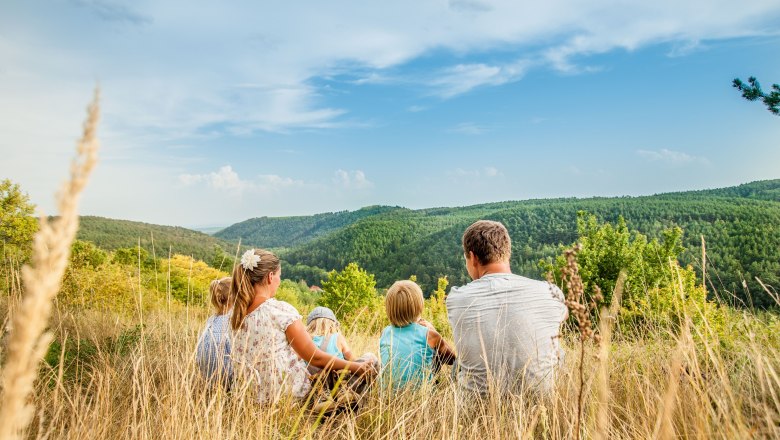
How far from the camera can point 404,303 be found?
3617mm

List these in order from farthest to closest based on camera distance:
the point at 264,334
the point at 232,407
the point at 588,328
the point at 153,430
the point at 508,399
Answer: the point at 264,334
the point at 508,399
the point at 232,407
the point at 153,430
the point at 588,328

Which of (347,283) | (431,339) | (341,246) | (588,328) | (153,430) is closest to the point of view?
(588,328)

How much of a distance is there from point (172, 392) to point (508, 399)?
1.64 m

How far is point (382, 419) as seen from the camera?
2.51 metres

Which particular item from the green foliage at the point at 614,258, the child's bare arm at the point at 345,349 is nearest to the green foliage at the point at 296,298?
the green foliage at the point at 614,258

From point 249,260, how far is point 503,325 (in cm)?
161

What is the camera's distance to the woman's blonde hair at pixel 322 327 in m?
3.71

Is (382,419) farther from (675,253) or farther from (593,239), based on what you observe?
(593,239)

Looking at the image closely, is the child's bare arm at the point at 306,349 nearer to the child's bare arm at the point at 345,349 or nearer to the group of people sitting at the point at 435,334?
the group of people sitting at the point at 435,334

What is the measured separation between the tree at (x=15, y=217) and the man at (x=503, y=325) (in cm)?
1013

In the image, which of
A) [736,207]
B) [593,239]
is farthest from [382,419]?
[736,207]

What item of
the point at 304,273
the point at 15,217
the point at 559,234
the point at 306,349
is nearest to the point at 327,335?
the point at 306,349

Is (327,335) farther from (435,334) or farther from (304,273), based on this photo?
(304,273)

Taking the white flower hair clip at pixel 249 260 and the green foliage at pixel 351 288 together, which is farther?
the green foliage at pixel 351 288
